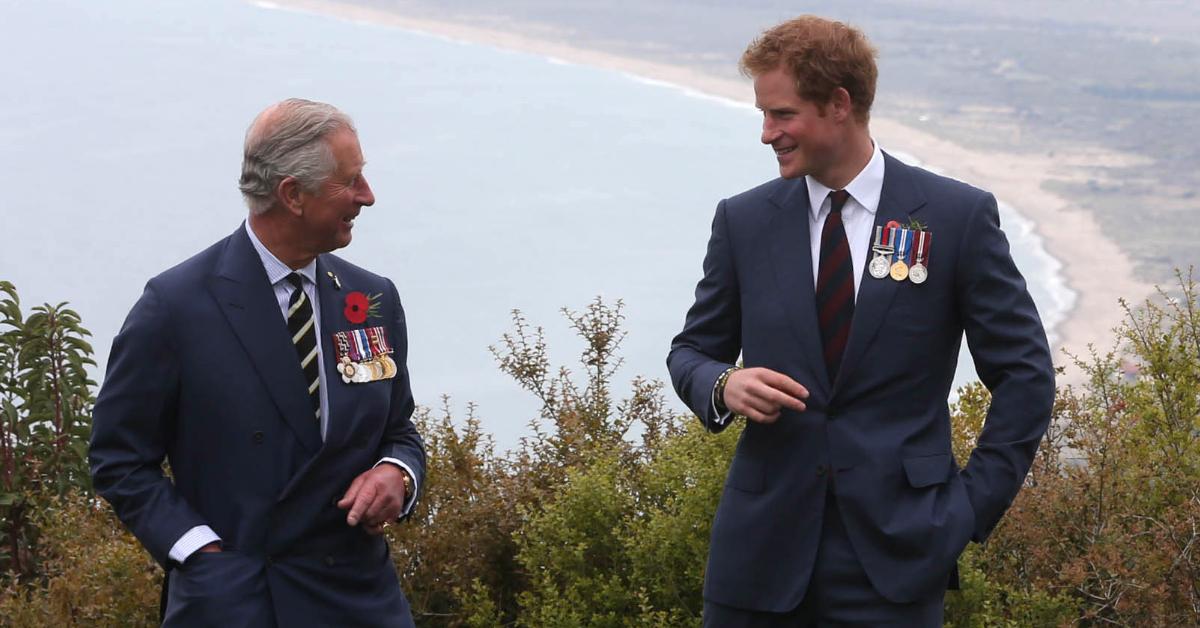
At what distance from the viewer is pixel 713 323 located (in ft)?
11.5

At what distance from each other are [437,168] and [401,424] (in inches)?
213

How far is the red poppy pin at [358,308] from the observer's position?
11.1ft

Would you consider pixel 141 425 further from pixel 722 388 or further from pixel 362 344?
pixel 722 388

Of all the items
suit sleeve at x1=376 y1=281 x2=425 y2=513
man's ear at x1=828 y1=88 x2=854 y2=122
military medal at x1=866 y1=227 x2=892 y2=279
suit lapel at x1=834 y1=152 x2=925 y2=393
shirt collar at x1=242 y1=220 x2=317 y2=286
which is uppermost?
man's ear at x1=828 y1=88 x2=854 y2=122

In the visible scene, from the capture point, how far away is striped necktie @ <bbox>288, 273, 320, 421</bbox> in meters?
3.27

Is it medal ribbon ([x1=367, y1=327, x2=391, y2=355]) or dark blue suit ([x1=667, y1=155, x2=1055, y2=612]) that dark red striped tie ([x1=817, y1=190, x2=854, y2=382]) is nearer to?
dark blue suit ([x1=667, y1=155, x2=1055, y2=612])

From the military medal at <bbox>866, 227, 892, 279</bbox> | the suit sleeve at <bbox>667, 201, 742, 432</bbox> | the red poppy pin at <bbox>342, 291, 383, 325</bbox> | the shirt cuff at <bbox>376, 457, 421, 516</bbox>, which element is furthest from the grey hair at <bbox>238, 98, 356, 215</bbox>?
the military medal at <bbox>866, 227, 892, 279</bbox>

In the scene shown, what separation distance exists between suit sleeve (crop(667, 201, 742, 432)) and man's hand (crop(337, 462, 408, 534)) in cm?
66

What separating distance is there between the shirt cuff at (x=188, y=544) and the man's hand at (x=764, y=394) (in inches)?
44.3

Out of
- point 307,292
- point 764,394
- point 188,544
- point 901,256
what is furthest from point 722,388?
point 188,544

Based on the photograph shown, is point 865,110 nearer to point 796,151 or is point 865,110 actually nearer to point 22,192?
point 796,151

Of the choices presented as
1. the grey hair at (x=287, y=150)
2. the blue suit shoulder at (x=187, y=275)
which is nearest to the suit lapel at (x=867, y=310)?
the grey hair at (x=287, y=150)

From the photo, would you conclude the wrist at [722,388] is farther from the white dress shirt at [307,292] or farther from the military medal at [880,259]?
the white dress shirt at [307,292]

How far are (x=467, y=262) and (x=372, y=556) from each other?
414cm
